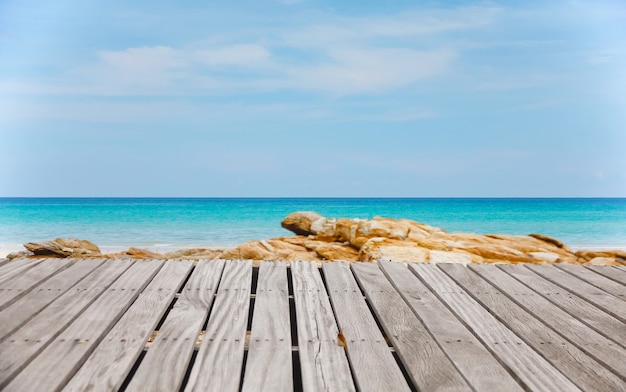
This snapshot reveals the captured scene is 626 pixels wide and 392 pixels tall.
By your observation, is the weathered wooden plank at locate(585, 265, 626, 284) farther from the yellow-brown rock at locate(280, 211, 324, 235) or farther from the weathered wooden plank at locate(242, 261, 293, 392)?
the yellow-brown rock at locate(280, 211, 324, 235)

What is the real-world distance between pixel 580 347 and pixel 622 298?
1129 millimetres

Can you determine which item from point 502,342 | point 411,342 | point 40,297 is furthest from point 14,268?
point 502,342

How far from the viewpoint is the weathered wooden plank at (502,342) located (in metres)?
1.92

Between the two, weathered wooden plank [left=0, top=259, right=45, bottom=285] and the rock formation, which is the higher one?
weathered wooden plank [left=0, top=259, right=45, bottom=285]

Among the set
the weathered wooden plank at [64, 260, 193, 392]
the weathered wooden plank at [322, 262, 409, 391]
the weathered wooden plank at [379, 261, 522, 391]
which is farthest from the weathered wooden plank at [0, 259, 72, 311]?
the weathered wooden plank at [379, 261, 522, 391]

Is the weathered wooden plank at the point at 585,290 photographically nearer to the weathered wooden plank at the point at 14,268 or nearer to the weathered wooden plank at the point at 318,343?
the weathered wooden plank at the point at 318,343

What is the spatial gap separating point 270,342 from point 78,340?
2.82ft

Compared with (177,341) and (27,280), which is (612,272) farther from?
(27,280)

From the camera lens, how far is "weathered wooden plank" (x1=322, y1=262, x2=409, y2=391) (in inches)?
74.3

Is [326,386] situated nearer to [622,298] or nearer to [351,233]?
[622,298]

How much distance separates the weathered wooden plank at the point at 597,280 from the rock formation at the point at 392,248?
3169mm

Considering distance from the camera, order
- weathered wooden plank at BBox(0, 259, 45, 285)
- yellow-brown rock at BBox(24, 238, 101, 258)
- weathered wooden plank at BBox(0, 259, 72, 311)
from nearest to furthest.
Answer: weathered wooden plank at BBox(0, 259, 72, 311) → weathered wooden plank at BBox(0, 259, 45, 285) → yellow-brown rock at BBox(24, 238, 101, 258)

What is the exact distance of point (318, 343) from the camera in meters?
2.21

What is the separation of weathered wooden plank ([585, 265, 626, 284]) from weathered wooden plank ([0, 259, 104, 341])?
379 cm
